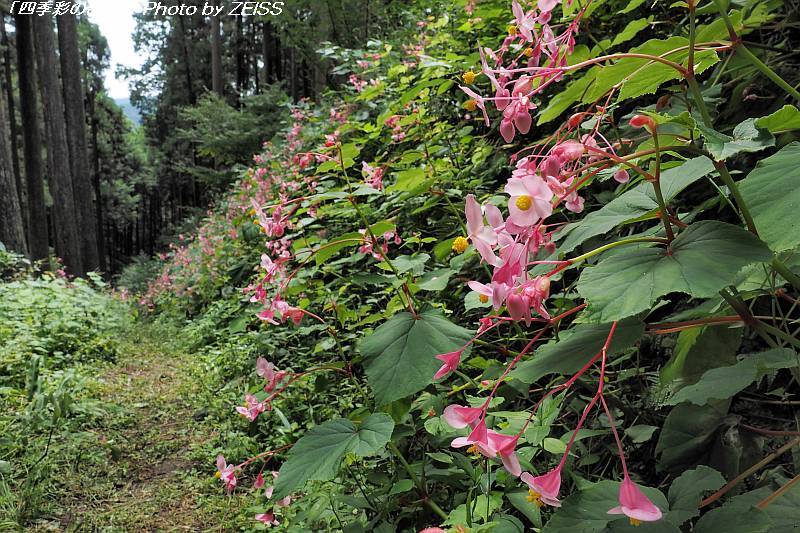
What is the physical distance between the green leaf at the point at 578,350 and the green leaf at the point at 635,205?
12cm

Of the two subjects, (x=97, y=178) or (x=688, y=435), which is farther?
(x=97, y=178)

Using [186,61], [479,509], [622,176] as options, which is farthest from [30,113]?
[186,61]

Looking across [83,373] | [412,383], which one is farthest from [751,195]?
[83,373]

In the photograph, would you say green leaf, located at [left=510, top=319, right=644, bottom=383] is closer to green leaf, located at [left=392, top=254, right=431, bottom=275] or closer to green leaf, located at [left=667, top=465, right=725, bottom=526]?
green leaf, located at [left=667, top=465, right=725, bottom=526]

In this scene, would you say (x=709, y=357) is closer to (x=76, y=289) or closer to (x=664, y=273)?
(x=664, y=273)

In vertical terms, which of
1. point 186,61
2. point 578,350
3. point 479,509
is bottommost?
point 479,509

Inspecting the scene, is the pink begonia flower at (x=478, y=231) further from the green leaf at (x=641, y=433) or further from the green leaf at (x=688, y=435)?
the green leaf at (x=641, y=433)

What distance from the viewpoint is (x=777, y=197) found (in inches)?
23.1

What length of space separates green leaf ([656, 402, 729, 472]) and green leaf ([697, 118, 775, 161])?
0.49m

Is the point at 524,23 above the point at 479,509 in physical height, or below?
above

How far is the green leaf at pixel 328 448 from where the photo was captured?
1.02 meters

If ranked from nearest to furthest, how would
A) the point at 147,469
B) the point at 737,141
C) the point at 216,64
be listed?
the point at 737,141
the point at 147,469
the point at 216,64

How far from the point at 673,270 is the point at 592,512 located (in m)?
0.34

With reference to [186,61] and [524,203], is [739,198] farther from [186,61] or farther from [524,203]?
[186,61]
